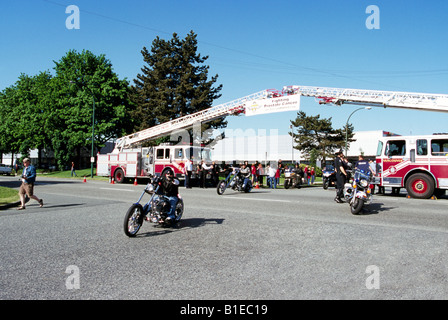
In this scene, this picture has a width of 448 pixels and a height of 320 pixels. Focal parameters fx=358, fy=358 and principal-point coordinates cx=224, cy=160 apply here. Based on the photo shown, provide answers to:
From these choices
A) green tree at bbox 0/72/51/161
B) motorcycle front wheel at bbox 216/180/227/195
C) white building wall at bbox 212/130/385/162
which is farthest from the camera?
white building wall at bbox 212/130/385/162

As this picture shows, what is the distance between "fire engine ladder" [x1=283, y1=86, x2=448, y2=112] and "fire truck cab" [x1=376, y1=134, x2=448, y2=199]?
776cm

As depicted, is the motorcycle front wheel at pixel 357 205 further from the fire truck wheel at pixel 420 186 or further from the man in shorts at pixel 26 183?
the man in shorts at pixel 26 183

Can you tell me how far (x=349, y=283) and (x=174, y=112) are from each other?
39.9 meters

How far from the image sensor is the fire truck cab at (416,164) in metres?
14.6

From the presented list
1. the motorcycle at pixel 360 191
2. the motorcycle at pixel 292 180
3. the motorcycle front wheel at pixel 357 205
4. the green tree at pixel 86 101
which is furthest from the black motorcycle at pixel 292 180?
the green tree at pixel 86 101

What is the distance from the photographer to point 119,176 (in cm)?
2698

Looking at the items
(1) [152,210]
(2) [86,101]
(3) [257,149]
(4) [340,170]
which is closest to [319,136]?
(3) [257,149]

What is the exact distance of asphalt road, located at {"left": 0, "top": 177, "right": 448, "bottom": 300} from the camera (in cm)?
409

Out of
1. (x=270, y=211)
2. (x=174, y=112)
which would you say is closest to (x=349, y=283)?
(x=270, y=211)

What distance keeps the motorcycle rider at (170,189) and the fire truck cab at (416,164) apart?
11290mm

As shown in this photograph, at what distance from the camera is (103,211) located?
10.5 m

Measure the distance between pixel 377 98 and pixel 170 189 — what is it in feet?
67.2
